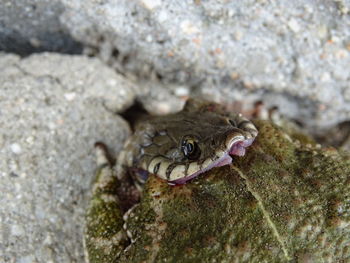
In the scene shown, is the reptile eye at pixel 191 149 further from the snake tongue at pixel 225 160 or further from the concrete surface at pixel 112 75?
the concrete surface at pixel 112 75

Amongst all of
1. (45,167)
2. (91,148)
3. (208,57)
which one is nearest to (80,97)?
(91,148)

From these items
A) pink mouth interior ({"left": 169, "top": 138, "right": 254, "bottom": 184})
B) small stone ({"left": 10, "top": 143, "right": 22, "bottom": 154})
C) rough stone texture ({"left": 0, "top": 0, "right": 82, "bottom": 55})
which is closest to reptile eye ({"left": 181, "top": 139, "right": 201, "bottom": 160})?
pink mouth interior ({"left": 169, "top": 138, "right": 254, "bottom": 184})

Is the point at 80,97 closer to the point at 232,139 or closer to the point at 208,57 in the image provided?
the point at 208,57

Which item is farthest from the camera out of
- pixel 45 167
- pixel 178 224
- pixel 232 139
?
pixel 45 167

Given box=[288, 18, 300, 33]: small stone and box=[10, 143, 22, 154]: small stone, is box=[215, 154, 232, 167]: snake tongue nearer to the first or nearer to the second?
box=[288, 18, 300, 33]: small stone

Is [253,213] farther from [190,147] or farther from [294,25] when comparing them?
[294,25]

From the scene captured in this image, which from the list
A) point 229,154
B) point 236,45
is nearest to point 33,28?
point 236,45
